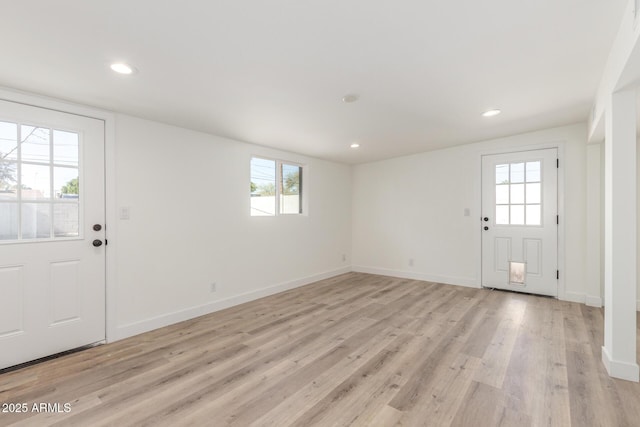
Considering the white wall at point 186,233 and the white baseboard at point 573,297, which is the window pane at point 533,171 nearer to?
the white baseboard at point 573,297

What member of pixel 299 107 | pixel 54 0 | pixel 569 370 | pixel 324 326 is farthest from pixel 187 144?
pixel 569 370

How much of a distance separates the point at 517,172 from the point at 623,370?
296cm

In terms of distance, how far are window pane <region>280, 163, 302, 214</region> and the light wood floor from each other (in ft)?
6.40

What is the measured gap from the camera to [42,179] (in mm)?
2570

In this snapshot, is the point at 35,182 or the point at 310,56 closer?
the point at 310,56

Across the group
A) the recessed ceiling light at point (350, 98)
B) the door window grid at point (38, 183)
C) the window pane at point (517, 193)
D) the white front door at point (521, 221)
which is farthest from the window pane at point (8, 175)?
the window pane at point (517, 193)

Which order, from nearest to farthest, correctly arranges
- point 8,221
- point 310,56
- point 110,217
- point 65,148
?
point 310,56 < point 8,221 < point 65,148 < point 110,217

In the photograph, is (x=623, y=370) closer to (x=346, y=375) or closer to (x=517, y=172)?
(x=346, y=375)

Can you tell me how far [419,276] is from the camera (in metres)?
5.27


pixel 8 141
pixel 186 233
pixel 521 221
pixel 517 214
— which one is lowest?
pixel 186 233

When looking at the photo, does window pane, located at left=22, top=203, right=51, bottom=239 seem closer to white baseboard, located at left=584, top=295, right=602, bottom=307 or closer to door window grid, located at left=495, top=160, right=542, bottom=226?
door window grid, located at left=495, top=160, right=542, bottom=226

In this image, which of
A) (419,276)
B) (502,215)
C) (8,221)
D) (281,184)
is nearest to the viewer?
(8,221)

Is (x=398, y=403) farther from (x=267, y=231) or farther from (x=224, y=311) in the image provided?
(x=267, y=231)

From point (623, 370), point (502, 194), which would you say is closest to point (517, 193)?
point (502, 194)
